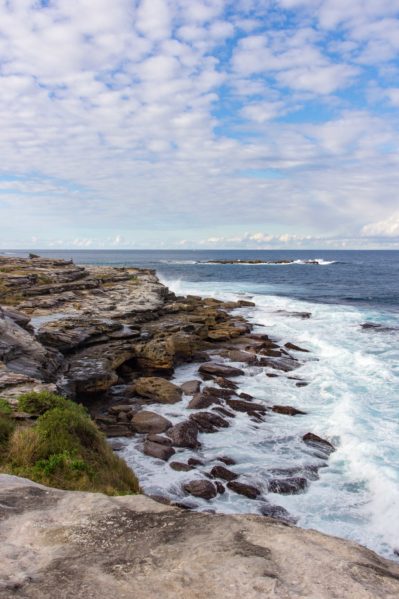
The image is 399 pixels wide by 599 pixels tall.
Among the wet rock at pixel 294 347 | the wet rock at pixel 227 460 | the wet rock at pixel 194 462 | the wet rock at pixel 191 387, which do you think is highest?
the wet rock at pixel 294 347

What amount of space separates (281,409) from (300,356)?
391 inches

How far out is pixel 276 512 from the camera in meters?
12.0

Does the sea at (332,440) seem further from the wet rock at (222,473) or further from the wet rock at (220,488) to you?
the wet rock at (222,473)

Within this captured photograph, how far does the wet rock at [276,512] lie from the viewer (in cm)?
1171

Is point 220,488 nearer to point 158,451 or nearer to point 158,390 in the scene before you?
point 158,451

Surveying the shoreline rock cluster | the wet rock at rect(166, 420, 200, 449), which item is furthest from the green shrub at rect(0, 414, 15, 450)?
the wet rock at rect(166, 420, 200, 449)

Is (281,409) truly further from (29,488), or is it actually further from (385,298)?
(385,298)

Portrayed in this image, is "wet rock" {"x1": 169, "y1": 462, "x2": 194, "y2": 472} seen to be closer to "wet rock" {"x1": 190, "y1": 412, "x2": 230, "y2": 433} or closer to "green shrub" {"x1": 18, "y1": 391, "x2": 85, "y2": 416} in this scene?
"wet rock" {"x1": 190, "y1": 412, "x2": 230, "y2": 433}

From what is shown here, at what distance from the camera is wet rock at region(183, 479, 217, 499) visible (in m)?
12.7

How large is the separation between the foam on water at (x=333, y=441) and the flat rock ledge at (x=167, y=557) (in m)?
6.89

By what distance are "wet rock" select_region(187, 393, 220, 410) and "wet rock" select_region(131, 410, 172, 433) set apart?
1979mm

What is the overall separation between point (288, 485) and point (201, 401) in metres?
7.02

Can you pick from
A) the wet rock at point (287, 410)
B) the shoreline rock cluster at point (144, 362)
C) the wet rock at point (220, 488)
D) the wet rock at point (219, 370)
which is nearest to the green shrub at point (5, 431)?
the shoreline rock cluster at point (144, 362)

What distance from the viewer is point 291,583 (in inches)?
172
